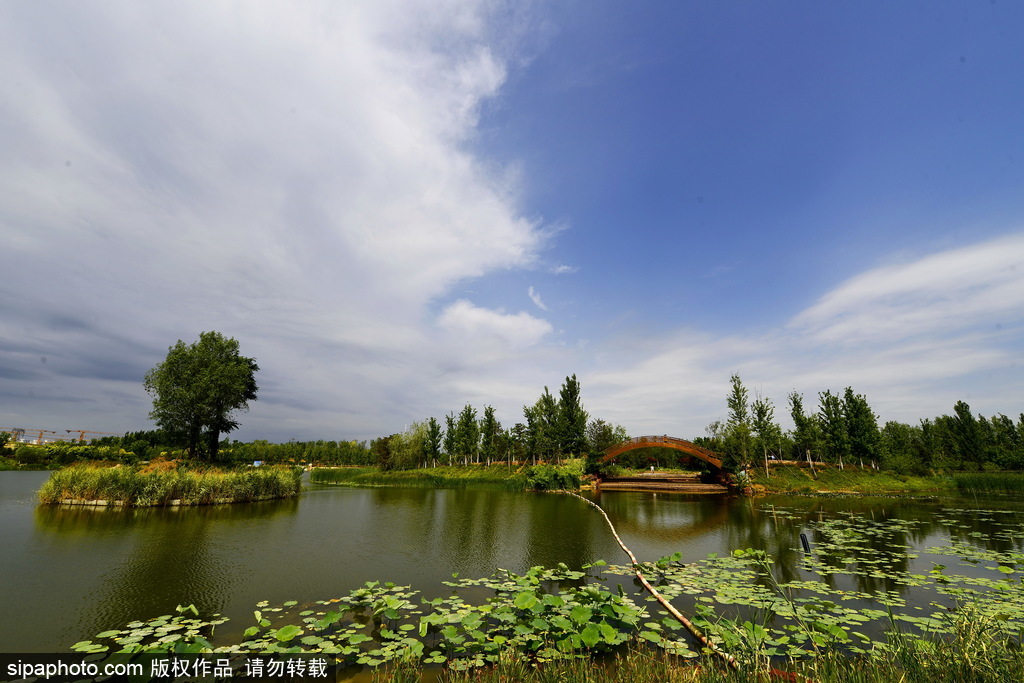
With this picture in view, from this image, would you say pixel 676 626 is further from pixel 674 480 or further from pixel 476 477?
pixel 674 480

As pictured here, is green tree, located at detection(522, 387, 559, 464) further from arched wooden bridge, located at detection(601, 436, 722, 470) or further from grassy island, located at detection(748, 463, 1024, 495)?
grassy island, located at detection(748, 463, 1024, 495)

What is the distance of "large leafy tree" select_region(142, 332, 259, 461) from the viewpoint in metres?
30.5

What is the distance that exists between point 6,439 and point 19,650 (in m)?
65.4

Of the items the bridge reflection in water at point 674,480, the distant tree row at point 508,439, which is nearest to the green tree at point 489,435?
the distant tree row at point 508,439

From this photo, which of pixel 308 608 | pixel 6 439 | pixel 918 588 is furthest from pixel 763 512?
pixel 6 439

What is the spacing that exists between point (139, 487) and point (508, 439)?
34.6 m

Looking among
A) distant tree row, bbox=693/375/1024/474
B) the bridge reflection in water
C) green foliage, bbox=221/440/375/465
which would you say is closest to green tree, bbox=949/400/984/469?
distant tree row, bbox=693/375/1024/474

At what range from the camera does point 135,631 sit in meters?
6.61

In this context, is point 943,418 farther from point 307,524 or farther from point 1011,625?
point 307,524

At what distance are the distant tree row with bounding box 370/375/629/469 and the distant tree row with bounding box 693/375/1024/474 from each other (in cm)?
1529

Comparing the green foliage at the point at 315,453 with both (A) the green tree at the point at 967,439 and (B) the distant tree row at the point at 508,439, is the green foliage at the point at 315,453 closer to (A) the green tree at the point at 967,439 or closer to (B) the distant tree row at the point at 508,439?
(B) the distant tree row at the point at 508,439

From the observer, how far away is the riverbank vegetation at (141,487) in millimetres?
19422

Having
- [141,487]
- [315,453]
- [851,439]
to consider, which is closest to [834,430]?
[851,439]

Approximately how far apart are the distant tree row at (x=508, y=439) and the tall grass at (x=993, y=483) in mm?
30676
